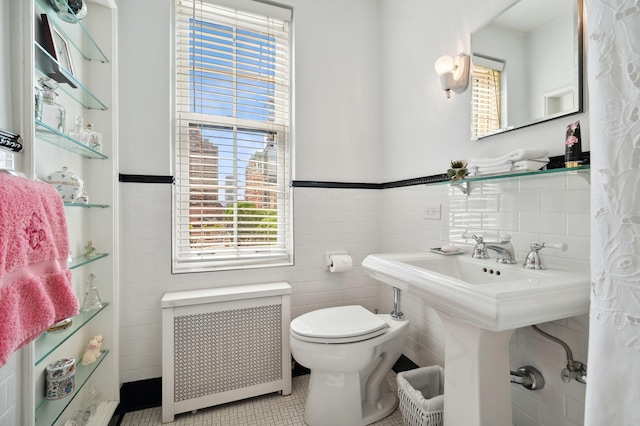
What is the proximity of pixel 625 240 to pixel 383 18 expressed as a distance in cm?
227

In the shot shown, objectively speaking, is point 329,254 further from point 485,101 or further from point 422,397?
point 485,101

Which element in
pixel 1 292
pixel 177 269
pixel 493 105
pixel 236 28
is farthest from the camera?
pixel 236 28

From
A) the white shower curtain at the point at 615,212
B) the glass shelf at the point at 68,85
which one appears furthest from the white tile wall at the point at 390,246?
the white shower curtain at the point at 615,212

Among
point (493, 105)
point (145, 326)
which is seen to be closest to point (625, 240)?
point (493, 105)

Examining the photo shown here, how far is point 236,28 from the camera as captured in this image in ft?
6.18

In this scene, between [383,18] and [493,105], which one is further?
[383,18]

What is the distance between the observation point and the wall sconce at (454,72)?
143 centimetres

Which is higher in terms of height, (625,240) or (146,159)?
(146,159)

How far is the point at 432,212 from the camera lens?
5.37ft

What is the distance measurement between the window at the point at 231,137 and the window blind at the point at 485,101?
3.91 ft

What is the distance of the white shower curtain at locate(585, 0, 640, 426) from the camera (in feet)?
1.55

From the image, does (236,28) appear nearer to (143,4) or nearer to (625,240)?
(143,4)

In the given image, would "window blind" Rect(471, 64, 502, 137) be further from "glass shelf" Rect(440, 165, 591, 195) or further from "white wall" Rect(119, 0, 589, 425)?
Result: "glass shelf" Rect(440, 165, 591, 195)

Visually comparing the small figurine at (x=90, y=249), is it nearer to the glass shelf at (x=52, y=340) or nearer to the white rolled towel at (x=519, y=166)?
the glass shelf at (x=52, y=340)
